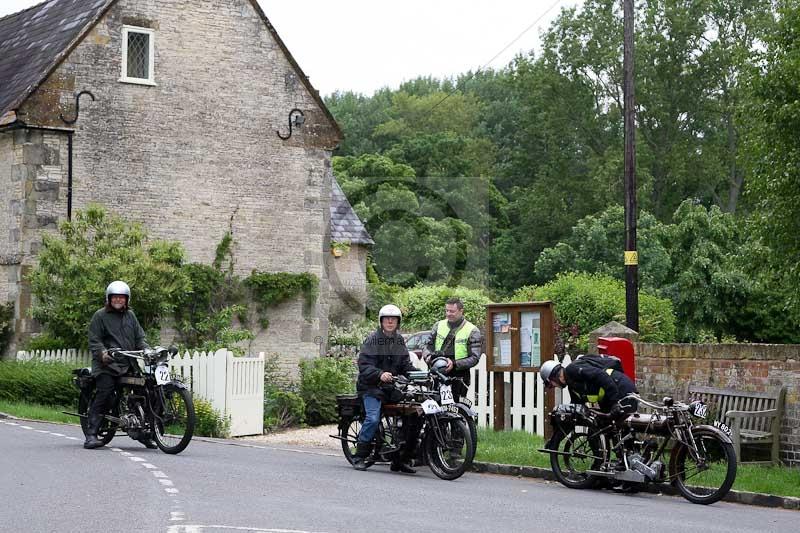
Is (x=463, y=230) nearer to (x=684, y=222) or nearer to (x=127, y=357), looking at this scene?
(x=684, y=222)

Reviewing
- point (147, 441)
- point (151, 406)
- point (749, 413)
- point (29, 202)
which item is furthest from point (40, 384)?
point (749, 413)

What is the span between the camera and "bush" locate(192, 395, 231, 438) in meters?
21.0

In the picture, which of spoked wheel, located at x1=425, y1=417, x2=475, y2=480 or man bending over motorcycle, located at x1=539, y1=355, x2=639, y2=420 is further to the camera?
spoked wheel, located at x1=425, y1=417, x2=475, y2=480

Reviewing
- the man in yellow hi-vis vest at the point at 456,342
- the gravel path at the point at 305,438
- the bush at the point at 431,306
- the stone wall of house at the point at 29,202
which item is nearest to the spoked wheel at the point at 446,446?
the man in yellow hi-vis vest at the point at 456,342

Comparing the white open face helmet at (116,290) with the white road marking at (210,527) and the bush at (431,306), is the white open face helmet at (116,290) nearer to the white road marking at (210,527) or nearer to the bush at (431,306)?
the white road marking at (210,527)

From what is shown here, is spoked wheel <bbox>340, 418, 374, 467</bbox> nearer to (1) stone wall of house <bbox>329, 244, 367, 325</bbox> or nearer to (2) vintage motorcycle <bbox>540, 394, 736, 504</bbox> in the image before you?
(2) vintage motorcycle <bbox>540, 394, 736, 504</bbox>

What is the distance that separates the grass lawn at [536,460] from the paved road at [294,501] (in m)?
0.63

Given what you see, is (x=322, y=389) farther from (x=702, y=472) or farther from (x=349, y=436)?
(x=702, y=472)

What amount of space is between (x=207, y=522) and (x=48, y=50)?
2226cm

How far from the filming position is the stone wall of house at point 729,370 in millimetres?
15453

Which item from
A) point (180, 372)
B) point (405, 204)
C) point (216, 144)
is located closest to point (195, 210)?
point (216, 144)

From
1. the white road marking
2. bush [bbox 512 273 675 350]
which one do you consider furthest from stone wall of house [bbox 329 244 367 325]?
the white road marking

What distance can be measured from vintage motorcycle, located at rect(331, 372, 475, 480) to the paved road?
0.65 ft

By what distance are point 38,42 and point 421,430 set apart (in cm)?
2020
